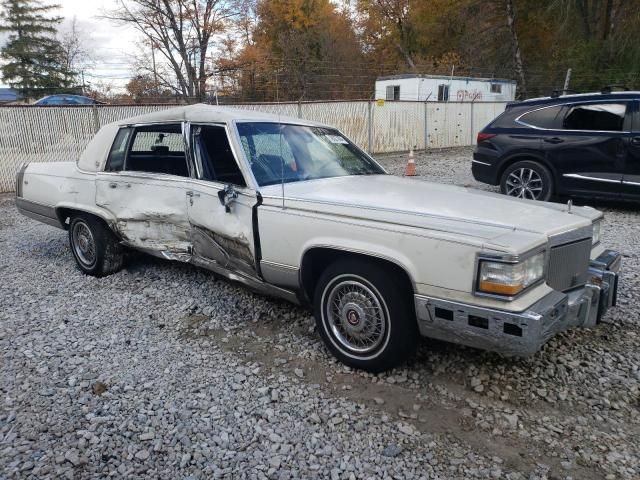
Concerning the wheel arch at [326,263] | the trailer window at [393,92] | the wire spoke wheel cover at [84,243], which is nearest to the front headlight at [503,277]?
the wheel arch at [326,263]

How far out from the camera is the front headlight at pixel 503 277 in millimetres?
2473

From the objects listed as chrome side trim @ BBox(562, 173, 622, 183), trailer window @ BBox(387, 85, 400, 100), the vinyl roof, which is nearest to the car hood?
the vinyl roof

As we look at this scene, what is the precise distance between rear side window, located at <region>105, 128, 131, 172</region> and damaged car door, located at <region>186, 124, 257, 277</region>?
1042 mm

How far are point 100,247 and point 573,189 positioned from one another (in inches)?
261

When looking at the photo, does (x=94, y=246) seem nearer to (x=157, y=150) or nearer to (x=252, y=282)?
(x=157, y=150)

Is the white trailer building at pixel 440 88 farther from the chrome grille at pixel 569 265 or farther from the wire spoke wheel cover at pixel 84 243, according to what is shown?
the chrome grille at pixel 569 265

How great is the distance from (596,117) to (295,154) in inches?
212

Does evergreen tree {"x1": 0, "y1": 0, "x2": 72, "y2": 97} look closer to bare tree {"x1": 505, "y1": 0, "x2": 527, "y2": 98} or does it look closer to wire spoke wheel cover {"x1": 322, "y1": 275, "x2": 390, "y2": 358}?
bare tree {"x1": 505, "y1": 0, "x2": 527, "y2": 98}

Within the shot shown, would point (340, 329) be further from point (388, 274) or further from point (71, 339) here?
point (71, 339)

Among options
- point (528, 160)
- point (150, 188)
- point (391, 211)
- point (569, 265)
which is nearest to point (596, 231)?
point (569, 265)

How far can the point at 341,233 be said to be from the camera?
302 centimetres

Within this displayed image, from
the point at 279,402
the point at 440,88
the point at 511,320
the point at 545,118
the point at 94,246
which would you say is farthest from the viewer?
the point at 440,88

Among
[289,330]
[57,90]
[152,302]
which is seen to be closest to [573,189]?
[289,330]

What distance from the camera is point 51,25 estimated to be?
140 ft
